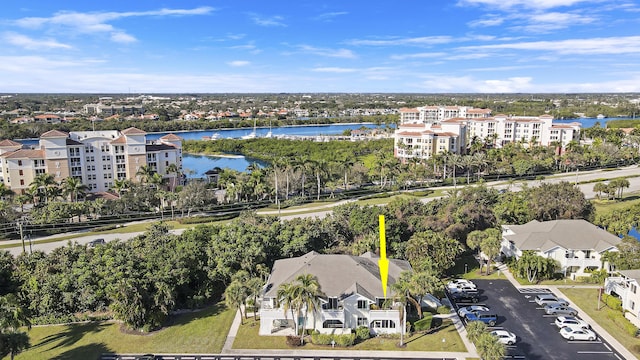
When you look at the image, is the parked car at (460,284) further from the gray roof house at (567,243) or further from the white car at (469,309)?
the gray roof house at (567,243)

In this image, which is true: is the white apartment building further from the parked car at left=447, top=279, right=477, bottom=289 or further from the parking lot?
the parking lot

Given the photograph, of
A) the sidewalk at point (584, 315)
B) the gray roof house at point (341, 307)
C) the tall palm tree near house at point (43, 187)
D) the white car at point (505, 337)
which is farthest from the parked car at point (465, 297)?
the tall palm tree near house at point (43, 187)

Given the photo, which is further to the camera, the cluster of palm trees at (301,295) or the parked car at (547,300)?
the parked car at (547,300)

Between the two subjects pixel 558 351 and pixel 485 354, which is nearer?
pixel 485 354

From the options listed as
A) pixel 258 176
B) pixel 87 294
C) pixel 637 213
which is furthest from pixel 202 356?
pixel 637 213

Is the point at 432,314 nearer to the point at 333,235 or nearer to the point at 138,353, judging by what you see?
the point at 333,235

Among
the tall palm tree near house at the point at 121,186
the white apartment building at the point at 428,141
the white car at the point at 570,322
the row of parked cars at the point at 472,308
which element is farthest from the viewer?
the white apartment building at the point at 428,141
